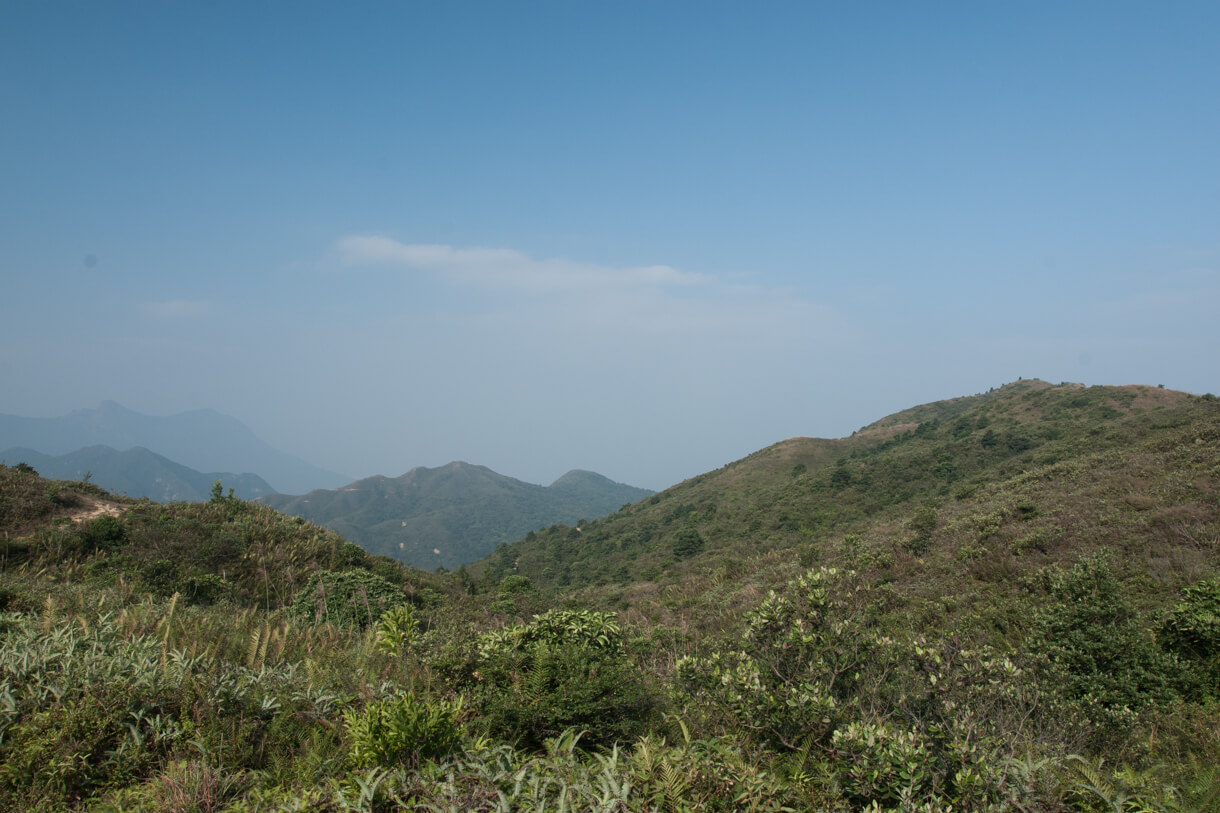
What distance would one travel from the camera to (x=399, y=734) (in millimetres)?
2967

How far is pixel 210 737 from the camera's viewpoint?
10.8 ft

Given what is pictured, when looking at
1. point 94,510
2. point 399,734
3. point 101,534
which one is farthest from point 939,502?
point 94,510

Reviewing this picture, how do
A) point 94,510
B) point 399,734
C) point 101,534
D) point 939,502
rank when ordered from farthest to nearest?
point 939,502 → point 94,510 → point 101,534 → point 399,734

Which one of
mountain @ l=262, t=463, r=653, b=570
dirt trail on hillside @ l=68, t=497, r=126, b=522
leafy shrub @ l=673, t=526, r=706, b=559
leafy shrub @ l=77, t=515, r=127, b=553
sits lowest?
mountain @ l=262, t=463, r=653, b=570

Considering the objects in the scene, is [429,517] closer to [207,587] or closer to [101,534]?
[101,534]

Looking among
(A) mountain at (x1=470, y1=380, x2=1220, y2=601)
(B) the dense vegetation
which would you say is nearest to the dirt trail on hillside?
(B) the dense vegetation

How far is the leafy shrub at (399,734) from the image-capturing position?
297 cm

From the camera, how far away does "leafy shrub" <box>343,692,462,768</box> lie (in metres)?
2.97

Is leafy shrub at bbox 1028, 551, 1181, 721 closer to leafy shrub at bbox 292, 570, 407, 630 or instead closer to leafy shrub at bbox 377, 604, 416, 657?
leafy shrub at bbox 377, 604, 416, 657

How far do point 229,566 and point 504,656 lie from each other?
12334 mm

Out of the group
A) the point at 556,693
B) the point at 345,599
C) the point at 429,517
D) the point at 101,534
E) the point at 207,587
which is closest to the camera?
the point at 556,693

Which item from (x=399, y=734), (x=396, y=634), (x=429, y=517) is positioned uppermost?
(x=399, y=734)

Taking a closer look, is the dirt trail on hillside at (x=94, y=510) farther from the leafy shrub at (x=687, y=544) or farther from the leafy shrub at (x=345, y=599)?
the leafy shrub at (x=687, y=544)

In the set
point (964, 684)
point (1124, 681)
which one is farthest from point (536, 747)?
point (1124, 681)
